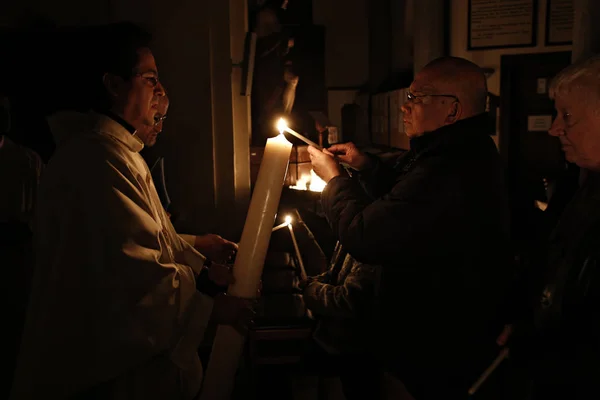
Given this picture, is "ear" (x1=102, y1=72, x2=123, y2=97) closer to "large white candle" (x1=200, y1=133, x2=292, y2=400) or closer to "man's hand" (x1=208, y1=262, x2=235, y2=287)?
"large white candle" (x1=200, y1=133, x2=292, y2=400)

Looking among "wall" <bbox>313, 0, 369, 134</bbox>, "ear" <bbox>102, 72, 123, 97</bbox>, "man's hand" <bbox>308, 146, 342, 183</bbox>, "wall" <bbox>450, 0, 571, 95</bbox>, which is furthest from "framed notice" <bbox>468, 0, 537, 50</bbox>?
"ear" <bbox>102, 72, 123, 97</bbox>

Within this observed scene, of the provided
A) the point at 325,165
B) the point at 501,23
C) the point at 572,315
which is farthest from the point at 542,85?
the point at 572,315

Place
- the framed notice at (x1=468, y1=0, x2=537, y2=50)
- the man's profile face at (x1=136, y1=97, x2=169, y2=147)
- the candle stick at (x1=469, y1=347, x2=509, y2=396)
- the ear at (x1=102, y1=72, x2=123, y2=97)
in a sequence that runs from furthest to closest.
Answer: the framed notice at (x1=468, y1=0, x2=537, y2=50), the man's profile face at (x1=136, y1=97, x2=169, y2=147), the ear at (x1=102, y1=72, x2=123, y2=97), the candle stick at (x1=469, y1=347, x2=509, y2=396)

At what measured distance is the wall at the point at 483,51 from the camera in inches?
188

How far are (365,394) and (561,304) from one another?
1.26 metres

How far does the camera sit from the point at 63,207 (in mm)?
1544

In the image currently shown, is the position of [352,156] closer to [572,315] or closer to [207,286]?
[207,286]

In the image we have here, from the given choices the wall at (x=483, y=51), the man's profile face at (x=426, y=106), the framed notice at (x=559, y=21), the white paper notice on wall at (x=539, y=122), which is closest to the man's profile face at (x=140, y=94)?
the man's profile face at (x=426, y=106)

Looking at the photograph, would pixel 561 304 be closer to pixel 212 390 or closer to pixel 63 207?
pixel 212 390

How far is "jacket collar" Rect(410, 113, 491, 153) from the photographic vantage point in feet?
6.55

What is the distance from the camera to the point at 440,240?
1902mm

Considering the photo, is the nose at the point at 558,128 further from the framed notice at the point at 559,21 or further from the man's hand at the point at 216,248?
the framed notice at the point at 559,21

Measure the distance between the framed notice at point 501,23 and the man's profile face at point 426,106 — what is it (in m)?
3.15

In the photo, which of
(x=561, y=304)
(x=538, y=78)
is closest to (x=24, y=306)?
(x=561, y=304)
